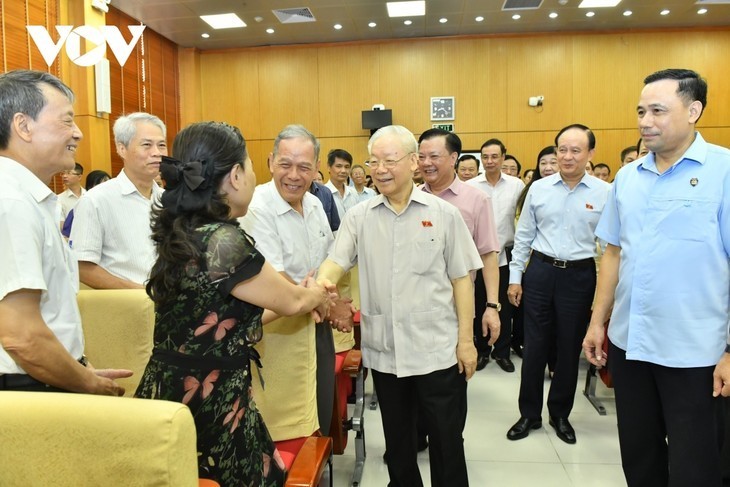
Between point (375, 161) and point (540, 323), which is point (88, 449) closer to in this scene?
point (375, 161)

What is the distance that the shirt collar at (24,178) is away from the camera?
1.29m

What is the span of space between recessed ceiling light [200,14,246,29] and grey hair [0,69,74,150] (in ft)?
26.5

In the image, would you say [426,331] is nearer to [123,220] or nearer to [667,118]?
[667,118]

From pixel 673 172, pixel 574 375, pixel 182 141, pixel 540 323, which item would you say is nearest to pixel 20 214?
pixel 182 141

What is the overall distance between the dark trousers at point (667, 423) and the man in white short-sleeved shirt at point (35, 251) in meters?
1.82

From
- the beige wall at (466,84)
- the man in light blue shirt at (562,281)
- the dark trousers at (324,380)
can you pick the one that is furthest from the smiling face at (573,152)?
the beige wall at (466,84)

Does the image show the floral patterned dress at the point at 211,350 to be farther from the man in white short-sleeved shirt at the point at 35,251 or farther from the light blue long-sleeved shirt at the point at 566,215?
the light blue long-sleeved shirt at the point at 566,215

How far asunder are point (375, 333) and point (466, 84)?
363 inches

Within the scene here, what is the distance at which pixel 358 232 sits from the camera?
207 centimetres

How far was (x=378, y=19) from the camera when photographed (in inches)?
353

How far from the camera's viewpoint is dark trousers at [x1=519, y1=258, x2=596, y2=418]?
9.47 ft

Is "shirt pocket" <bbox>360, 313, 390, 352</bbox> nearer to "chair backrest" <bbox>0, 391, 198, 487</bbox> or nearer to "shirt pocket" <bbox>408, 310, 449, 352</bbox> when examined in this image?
"shirt pocket" <bbox>408, 310, 449, 352</bbox>

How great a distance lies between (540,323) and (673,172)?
142 cm

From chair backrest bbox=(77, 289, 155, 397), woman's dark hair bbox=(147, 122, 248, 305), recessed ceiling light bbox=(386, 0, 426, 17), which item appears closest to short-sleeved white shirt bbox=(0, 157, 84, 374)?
woman's dark hair bbox=(147, 122, 248, 305)
